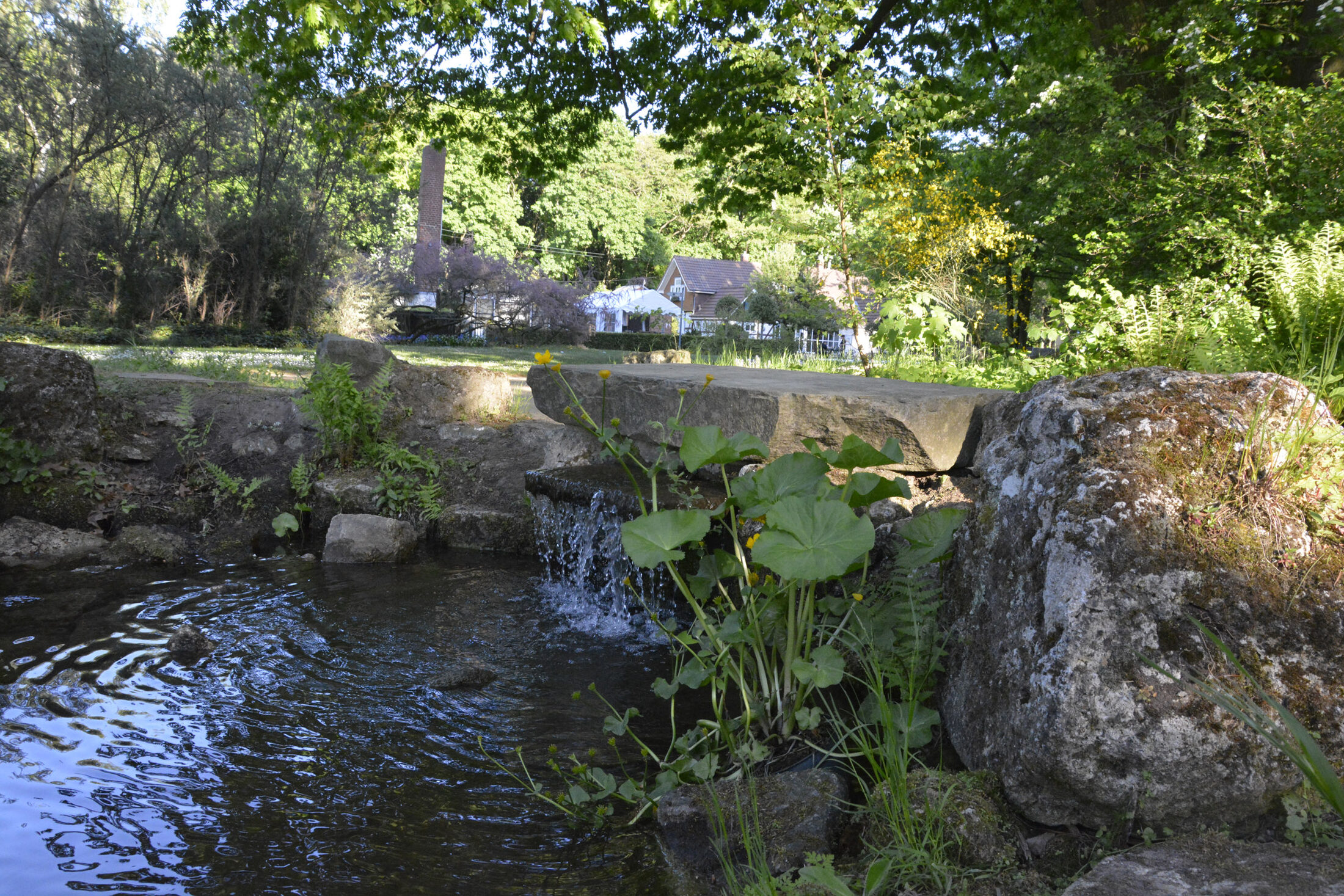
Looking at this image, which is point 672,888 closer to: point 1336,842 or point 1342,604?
point 1336,842

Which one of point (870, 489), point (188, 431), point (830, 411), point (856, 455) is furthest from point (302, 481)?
point (870, 489)

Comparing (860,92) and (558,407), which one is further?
(860,92)

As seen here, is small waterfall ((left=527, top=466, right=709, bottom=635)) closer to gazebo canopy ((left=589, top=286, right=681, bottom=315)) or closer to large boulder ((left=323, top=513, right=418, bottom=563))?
large boulder ((left=323, top=513, right=418, bottom=563))

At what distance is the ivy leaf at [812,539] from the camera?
2.29 m

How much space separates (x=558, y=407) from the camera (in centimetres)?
531

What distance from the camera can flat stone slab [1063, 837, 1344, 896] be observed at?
1.40 meters

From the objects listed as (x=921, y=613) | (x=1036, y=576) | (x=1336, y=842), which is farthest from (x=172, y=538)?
(x=1336, y=842)

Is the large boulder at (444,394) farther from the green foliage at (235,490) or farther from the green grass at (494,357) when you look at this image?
the green grass at (494,357)

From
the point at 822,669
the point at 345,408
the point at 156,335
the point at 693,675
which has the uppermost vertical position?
the point at 156,335

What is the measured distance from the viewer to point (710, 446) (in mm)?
2889

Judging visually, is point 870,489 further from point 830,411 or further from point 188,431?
point 188,431

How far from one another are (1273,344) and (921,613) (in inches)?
103

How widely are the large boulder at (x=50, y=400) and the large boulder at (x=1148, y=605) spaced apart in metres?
6.57

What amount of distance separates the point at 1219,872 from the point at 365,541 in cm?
518
